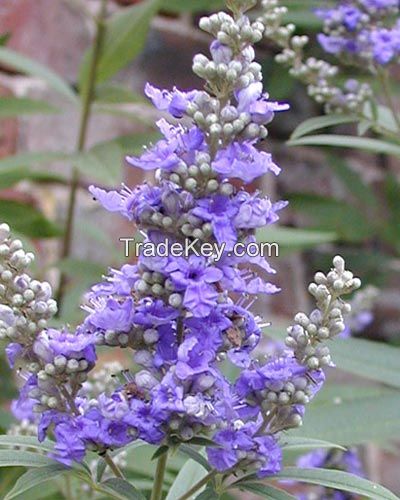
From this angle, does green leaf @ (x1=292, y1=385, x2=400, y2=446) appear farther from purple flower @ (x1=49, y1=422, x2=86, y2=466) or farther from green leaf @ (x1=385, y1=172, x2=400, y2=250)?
green leaf @ (x1=385, y1=172, x2=400, y2=250)

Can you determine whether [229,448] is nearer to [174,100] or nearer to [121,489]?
[121,489]

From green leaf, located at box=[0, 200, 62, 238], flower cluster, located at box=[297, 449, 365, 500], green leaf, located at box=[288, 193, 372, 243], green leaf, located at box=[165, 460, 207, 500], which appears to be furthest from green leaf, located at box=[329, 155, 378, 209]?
green leaf, located at box=[165, 460, 207, 500]

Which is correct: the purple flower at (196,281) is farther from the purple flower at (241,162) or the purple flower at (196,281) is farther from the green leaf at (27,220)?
the green leaf at (27,220)

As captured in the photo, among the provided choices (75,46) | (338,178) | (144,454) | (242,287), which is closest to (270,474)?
(242,287)

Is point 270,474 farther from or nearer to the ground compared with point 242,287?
nearer to the ground

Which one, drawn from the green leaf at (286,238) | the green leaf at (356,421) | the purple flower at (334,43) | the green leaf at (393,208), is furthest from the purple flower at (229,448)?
the green leaf at (393,208)

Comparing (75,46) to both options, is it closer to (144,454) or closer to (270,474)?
(144,454)
